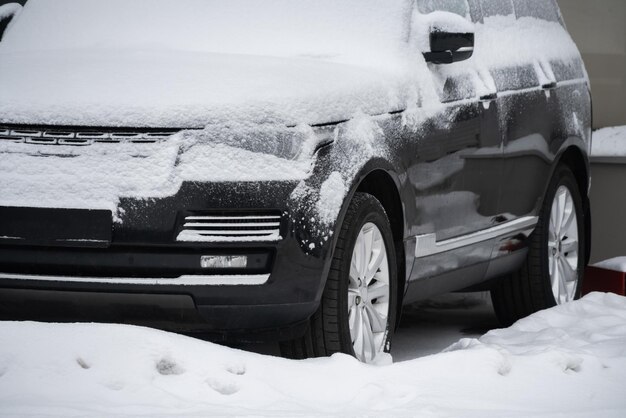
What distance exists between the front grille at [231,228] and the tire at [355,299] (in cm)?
40

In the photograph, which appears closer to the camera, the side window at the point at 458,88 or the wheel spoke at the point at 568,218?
the side window at the point at 458,88

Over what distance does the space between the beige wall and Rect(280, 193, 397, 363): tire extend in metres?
4.88

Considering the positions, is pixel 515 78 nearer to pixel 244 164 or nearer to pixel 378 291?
pixel 378 291

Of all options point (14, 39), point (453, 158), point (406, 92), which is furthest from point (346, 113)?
point (14, 39)

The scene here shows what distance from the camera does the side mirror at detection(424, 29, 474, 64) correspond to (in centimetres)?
620

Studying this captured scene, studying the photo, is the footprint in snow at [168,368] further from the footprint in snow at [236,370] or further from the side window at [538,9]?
the side window at [538,9]

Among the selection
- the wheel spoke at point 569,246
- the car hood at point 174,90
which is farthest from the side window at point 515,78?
the car hood at point 174,90

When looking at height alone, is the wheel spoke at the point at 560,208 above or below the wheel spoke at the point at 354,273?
below

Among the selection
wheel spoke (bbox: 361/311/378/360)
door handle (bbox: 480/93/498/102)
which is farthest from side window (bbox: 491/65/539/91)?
wheel spoke (bbox: 361/311/378/360)

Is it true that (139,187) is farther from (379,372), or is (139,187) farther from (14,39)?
(14,39)

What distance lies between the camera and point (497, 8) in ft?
24.6

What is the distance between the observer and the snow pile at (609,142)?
9789mm

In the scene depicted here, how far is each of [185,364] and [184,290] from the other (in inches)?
12.2

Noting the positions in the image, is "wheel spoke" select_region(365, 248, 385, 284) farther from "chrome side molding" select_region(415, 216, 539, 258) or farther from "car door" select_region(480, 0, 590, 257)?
"car door" select_region(480, 0, 590, 257)
